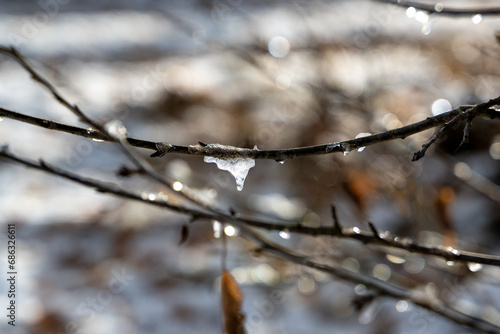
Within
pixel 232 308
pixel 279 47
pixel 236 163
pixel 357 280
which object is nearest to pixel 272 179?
pixel 279 47

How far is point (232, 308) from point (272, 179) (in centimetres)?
241

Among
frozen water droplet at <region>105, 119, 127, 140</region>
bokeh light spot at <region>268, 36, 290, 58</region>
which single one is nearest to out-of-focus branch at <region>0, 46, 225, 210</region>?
frozen water droplet at <region>105, 119, 127, 140</region>

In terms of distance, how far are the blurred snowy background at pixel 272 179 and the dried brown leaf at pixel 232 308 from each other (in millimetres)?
394

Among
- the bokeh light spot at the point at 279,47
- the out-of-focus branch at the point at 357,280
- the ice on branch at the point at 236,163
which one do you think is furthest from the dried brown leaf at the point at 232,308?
the bokeh light spot at the point at 279,47

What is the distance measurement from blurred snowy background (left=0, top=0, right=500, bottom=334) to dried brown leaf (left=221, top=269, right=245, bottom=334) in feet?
1.29

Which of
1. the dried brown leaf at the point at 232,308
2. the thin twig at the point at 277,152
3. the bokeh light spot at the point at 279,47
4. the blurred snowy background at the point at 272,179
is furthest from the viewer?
the bokeh light spot at the point at 279,47

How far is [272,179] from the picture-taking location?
10.9 feet

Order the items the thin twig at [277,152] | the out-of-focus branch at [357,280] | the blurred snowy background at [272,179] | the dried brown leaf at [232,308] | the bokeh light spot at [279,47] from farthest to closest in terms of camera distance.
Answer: the bokeh light spot at [279,47]
the blurred snowy background at [272,179]
the out-of-focus branch at [357,280]
the dried brown leaf at [232,308]
the thin twig at [277,152]

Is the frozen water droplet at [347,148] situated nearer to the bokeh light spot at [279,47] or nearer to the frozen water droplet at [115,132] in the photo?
the frozen water droplet at [115,132]

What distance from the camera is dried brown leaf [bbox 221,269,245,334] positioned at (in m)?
0.92

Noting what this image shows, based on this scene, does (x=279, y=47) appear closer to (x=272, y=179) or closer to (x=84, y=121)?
(x=272, y=179)

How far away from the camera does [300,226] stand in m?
0.99

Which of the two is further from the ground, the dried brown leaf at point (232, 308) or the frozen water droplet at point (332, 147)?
the frozen water droplet at point (332, 147)

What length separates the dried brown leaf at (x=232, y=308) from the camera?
3.00ft
